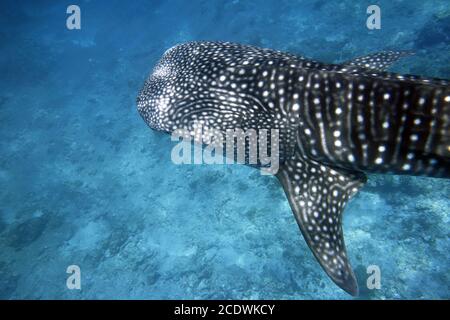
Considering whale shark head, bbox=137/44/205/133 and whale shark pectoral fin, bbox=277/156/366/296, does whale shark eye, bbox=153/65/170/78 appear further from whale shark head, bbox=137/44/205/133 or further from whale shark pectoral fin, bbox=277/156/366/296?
whale shark pectoral fin, bbox=277/156/366/296

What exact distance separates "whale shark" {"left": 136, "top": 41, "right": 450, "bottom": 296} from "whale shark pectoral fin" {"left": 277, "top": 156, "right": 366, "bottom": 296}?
0.02m

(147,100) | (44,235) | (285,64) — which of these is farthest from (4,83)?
(285,64)

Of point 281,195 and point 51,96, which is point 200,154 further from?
point 51,96

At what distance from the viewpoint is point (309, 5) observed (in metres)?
25.3

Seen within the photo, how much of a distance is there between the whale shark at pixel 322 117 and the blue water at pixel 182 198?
680 centimetres

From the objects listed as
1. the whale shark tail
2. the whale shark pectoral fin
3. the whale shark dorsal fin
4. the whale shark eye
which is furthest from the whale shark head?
the whale shark dorsal fin

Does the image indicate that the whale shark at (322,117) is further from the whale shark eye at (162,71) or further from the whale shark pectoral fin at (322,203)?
the whale shark eye at (162,71)

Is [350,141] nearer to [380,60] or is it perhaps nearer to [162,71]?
[380,60]

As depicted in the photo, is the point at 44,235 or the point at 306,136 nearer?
the point at 306,136

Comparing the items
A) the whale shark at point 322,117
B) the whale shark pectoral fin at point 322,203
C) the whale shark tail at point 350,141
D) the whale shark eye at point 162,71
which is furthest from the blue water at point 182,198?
the whale shark eye at point 162,71

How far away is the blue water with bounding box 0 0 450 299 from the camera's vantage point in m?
11.1

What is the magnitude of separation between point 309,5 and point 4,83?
3116cm

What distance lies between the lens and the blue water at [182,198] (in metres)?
11.1

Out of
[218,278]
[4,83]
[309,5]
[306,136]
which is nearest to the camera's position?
[306,136]
